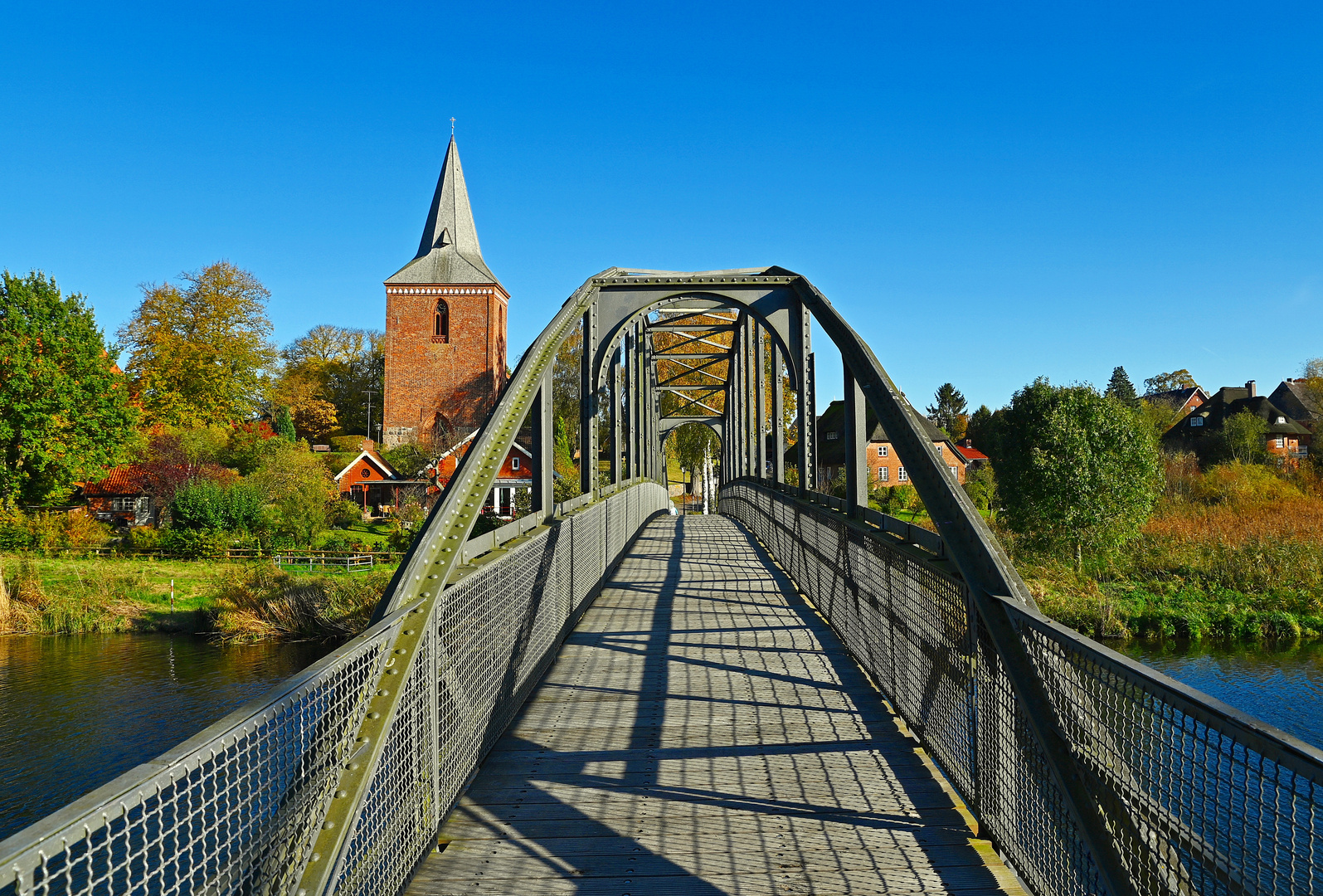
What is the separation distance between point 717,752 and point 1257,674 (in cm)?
1478

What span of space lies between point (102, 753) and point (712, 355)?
17068mm

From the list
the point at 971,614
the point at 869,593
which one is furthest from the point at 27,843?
the point at 869,593

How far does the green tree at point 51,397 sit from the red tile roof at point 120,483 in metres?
1.49

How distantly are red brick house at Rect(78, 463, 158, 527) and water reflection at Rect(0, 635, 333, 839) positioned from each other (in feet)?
47.5

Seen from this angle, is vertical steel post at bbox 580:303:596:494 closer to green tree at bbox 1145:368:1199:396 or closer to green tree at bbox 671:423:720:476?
green tree at bbox 671:423:720:476

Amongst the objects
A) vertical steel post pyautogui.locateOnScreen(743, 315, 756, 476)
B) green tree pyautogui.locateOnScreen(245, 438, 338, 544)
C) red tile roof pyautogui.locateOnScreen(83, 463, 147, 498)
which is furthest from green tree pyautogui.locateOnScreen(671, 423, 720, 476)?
red tile roof pyautogui.locateOnScreen(83, 463, 147, 498)

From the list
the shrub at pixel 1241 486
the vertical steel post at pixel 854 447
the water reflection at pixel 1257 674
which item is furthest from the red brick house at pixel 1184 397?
the vertical steel post at pixel 854 447

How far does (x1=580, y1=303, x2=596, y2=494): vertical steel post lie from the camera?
28.9 feet

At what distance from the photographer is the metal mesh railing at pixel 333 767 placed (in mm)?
1319

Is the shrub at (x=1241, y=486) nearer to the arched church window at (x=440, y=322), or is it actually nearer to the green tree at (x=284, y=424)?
the arched church window at (x=440, y=322)

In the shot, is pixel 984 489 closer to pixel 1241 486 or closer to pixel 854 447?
pixel 1241 486

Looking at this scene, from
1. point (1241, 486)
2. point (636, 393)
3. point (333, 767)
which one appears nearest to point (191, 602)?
point (636, 393)

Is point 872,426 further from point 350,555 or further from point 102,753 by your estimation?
point 102,753

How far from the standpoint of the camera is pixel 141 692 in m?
15.6
